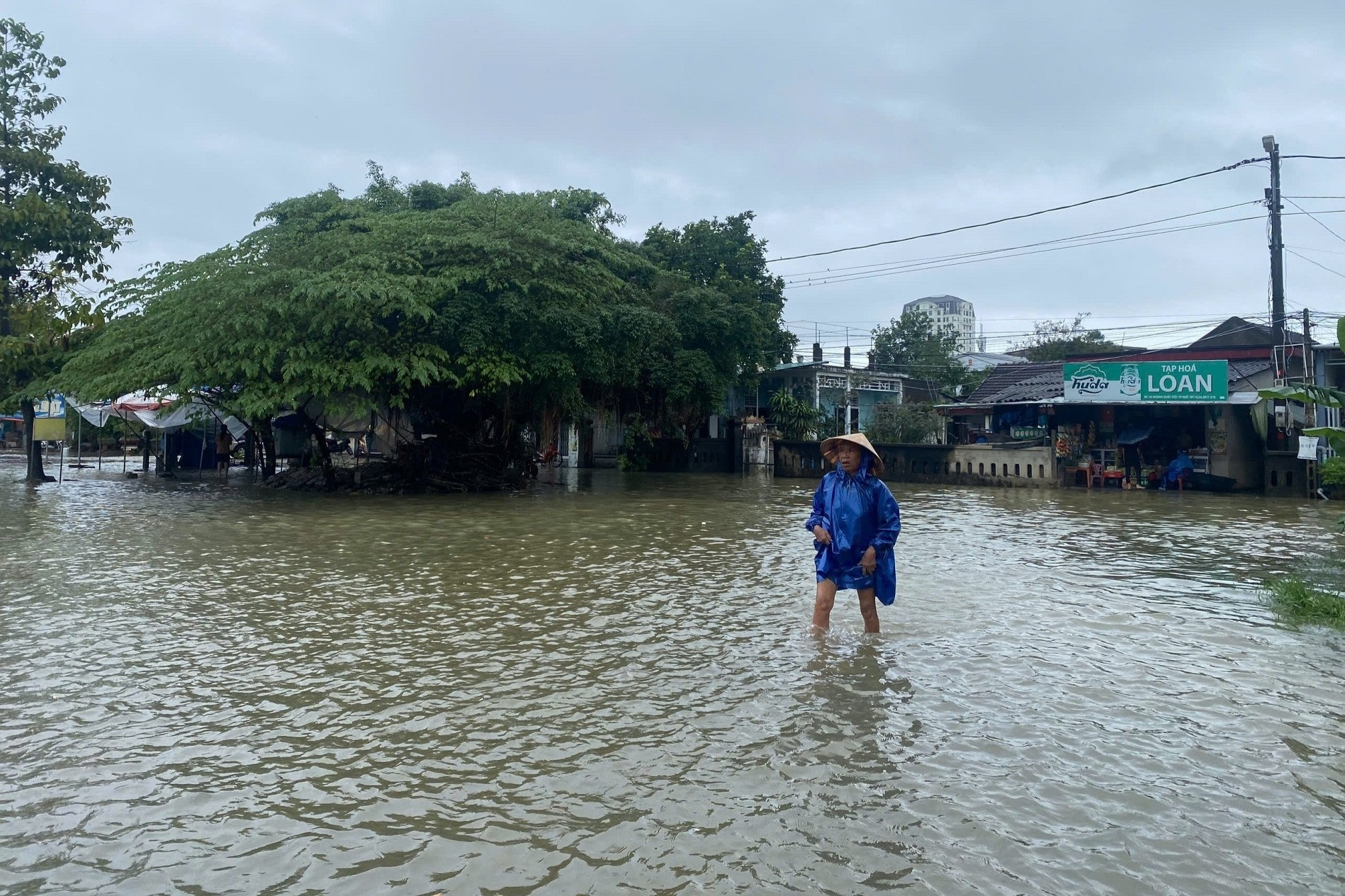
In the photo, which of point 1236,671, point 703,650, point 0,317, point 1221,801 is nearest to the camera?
point 1221,801

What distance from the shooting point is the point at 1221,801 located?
165 inches

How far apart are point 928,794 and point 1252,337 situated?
108 ft

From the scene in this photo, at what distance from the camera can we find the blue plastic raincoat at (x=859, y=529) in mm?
7121

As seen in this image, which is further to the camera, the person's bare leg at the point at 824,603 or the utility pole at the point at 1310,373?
the utility pole at the point at 1310,373

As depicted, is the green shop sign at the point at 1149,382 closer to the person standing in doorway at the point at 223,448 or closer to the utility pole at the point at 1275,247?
the utility pole at the point at 1275,247

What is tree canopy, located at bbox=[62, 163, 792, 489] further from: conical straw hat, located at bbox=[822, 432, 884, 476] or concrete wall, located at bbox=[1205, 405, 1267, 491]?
concrete wall, located at bbox=[1205, 405, 1267, 491]

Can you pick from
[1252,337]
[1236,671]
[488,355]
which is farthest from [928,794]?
[1252,337]

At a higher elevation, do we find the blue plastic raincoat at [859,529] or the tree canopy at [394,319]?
the tree canopy at [394,319]

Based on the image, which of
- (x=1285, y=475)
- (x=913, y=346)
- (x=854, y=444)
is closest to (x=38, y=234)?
(x=854, y=444)

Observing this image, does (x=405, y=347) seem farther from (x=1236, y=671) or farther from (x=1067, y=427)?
(x=1067, y=427)

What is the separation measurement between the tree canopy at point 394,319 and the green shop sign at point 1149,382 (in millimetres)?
11142

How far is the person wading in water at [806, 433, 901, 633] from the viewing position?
7109mm

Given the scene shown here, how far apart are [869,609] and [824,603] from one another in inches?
14.0

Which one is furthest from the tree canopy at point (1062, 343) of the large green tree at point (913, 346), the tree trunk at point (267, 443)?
the tree trunk at point (267, 443)
